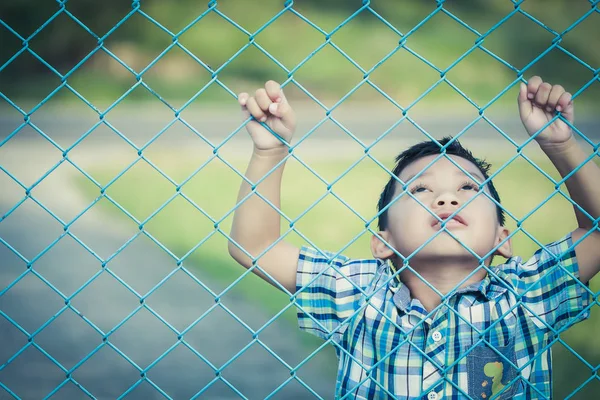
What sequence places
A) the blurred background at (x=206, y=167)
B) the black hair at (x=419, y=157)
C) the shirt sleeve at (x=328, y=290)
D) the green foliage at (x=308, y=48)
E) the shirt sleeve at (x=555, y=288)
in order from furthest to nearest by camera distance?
the green foliage at (x=308, y=48) < the blurred background at (x=206, y=167) < the black hair at (x=419, y=157) < the shirt sleeve at (x=328, y=290) < the shirt sleeve at (x=555, y=288)

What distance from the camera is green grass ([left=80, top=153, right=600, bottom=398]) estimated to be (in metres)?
3.69

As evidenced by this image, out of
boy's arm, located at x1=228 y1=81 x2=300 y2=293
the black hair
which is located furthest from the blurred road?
the black hair

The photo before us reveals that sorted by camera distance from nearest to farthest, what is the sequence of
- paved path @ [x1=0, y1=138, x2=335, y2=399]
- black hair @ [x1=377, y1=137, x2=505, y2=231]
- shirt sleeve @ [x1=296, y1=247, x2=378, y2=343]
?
1. shirt sleeve @ [x1=296, y1=247, x2=378, y2=343]
2. black hair @ [x1=377, y1=137, x2=505, y2=231]
3. paved path @ [x1=0, y1=138, x2=335, y2=399]

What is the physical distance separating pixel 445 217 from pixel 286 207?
2.35 meters

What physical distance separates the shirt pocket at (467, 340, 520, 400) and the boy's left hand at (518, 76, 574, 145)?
515mm

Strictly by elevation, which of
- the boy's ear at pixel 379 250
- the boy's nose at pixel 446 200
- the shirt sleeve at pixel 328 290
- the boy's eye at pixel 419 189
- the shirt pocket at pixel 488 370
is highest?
the boy's eye at pixel 419 189

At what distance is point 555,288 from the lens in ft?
6.23

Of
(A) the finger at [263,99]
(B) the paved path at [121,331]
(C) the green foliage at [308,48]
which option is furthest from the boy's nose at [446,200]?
(C) the green foliage at [308,48]

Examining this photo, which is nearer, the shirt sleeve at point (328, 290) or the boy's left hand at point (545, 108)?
the boy's left hand at point (545, 108)

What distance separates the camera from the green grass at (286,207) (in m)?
3.69

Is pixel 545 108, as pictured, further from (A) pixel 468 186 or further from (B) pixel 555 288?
(B) pixel 555 288

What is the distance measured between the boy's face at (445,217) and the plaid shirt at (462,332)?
3.7 inches

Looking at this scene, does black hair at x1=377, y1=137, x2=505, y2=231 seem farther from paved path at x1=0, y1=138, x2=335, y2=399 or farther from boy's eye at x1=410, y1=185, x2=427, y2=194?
paved path at x1=0, y1=138, x2=335, y2=399

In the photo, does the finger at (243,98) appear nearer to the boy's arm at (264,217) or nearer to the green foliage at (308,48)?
the boy's arm at (264,217)
